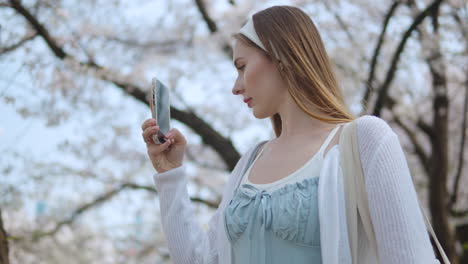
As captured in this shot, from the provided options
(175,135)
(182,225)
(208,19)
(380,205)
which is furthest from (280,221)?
(208,19)

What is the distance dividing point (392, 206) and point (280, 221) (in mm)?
280

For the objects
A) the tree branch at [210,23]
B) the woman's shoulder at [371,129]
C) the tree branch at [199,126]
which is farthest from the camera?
the tree branch at [210,23]

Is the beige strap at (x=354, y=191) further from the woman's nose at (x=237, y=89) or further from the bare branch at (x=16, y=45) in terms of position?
the bare branch at (x=16, y=45)

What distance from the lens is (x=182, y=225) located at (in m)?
1.52

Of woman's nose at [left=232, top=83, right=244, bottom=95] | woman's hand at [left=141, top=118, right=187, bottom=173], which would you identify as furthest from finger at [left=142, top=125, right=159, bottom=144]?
woman's nose at [left=232, top=83, right=244, bottom=95]

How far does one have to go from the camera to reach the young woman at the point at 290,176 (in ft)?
3.83

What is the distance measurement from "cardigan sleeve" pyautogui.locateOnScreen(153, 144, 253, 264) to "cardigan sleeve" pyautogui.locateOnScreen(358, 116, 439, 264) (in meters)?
Answer: 0.50

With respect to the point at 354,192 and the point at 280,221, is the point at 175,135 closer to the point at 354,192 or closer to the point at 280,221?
the point at 280,221

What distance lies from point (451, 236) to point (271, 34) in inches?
211

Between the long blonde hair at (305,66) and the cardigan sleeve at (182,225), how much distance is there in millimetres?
349

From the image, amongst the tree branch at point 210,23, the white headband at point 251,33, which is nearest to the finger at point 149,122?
the white headband at point 251,33

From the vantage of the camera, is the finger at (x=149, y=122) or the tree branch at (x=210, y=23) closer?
the finger at (x=149, y=122)

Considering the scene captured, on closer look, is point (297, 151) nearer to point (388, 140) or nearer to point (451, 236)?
point (388, 140)

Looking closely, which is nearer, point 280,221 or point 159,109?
point 280,221
